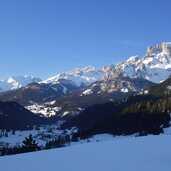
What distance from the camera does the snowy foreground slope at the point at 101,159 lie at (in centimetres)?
2511

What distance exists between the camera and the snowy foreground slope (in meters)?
25.1

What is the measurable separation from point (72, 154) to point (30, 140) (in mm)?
50194

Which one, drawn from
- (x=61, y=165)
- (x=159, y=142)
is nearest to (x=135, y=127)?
(x=159, y=142)

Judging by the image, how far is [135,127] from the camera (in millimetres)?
192750

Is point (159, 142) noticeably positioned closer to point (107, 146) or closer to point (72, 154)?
point (107, 146)

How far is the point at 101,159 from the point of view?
1123 inches

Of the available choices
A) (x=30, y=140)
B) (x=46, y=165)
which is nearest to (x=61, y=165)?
(x=46, y=165)

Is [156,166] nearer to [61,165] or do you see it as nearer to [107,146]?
[61,165]

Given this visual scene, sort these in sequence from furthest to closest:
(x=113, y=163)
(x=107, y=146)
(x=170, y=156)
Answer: (x=107, y=146), (x=170, y=156), (x=113, y=163)

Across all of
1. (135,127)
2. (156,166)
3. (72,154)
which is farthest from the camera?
(135,127)

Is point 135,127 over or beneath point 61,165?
over

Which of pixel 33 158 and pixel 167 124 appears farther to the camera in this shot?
pixel 167 124

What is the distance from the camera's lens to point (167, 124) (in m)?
180

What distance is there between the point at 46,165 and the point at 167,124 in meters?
158
